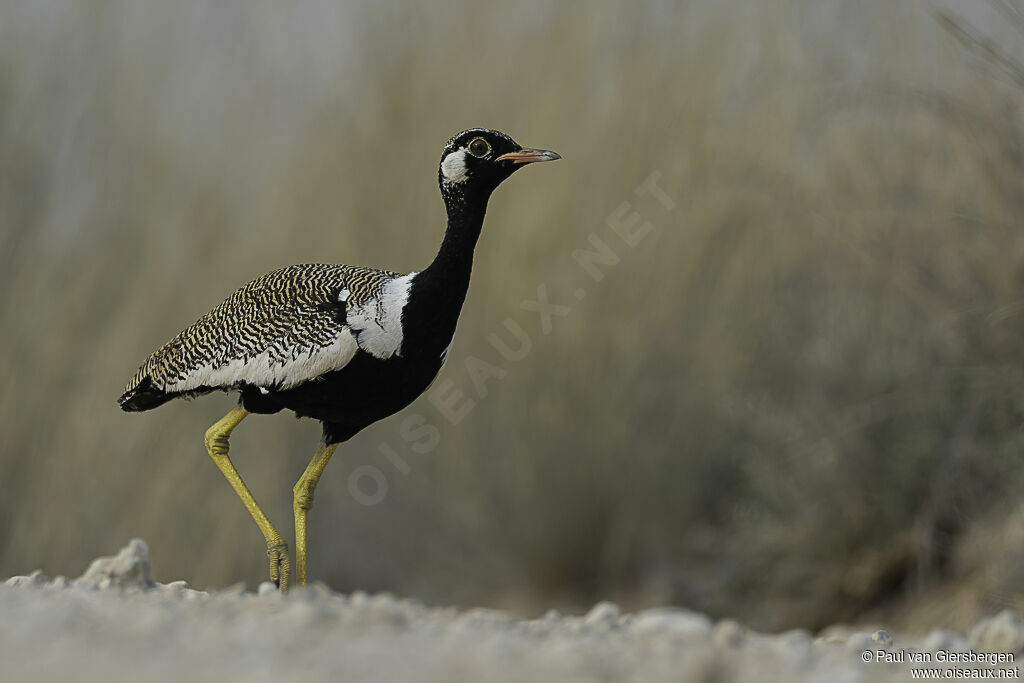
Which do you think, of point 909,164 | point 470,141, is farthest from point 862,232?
point 470,141

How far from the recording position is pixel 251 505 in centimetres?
234

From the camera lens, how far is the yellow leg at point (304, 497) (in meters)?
2.35

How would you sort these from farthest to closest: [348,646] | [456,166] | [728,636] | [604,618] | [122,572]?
[456,166], [122,572], [604,618], [728,636], [348,646]

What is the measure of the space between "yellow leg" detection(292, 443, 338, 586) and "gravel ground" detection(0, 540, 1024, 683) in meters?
0.59

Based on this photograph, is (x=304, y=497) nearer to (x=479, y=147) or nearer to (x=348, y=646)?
(x=479, y=147)

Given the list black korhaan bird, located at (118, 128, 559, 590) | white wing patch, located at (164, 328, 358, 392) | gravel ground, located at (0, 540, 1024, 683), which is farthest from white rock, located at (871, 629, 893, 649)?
white wing patch, located at (164, 328, 358, 392)

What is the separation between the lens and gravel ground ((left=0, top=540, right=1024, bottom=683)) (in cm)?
131

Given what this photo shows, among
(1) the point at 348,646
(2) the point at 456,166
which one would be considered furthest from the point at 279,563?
(1) the point at 348,646

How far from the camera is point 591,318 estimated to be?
163 inches

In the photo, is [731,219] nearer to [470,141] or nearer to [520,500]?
[520,500]

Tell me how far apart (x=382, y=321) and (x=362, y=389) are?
0.14 meters

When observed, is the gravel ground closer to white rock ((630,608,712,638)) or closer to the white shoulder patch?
white rock ((630,608,712,638))

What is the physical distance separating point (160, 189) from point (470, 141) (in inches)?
86.7

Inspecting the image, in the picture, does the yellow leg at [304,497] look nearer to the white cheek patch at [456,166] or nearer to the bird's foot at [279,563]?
the bird's foot at [279,563]
